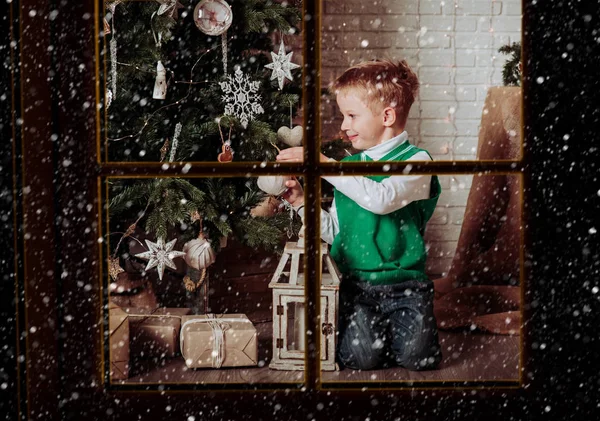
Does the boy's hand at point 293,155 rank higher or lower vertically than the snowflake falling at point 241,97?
lower

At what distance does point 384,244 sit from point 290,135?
0.35 metres

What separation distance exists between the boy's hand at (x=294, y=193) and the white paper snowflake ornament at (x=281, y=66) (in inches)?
10.8

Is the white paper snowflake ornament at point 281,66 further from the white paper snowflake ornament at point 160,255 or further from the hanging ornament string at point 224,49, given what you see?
the white paper snowflake ornament at point 160,255

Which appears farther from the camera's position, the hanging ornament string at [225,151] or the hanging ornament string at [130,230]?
the hanging ornament string at [130,230]

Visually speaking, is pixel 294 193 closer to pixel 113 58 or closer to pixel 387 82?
pixel 387 82

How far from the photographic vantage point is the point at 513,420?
141cm

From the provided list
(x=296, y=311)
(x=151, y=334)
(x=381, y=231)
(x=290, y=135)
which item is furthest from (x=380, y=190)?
(x=151, y=334)

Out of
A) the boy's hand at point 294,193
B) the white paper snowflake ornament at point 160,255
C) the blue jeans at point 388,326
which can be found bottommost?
the blue jeans at point 388,326

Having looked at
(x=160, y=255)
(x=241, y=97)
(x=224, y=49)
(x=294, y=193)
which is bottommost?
(x=160, y=255)

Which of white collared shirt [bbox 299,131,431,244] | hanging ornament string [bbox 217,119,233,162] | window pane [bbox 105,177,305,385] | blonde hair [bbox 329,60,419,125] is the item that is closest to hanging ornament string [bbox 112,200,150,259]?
window pane [bbox 105,177,305,385]

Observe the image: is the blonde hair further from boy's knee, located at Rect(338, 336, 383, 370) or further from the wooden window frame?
boy's knee, located at Rect(338, 336, 383, 370)

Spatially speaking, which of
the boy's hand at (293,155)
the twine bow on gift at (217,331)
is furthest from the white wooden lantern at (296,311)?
the boy's hand at (293,155)

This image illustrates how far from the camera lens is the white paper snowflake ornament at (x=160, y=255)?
5.60ft

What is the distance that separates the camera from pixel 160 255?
172cm
